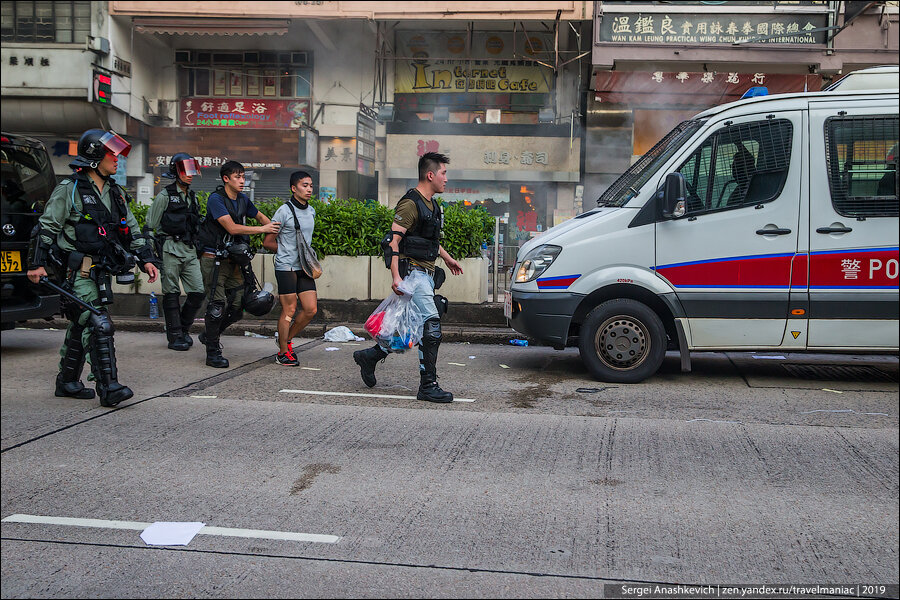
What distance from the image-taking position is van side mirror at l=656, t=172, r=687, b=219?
21.0 feet

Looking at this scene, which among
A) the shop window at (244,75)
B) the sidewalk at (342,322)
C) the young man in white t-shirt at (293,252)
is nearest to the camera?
the young man in white t-shirt at (293,252)

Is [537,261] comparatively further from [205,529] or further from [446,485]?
[205,529]

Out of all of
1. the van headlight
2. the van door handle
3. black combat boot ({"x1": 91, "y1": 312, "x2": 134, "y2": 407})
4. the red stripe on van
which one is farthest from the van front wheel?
black combat boot ({"x1": 91, "y1": 312, "x2": 134, "y2": 407})

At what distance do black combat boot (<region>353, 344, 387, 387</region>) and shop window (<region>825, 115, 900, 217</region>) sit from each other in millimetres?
3533

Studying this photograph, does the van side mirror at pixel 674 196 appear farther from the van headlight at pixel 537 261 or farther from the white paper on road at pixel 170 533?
the white paper on road at pixel 170 533

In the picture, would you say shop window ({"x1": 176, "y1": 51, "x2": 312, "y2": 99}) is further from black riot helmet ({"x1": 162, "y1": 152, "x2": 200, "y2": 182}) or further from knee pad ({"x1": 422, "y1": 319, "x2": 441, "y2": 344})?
knee pad ({"x1": 422, "y1": 319, "x2": 441, "y2": 344})

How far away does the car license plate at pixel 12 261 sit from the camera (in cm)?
689

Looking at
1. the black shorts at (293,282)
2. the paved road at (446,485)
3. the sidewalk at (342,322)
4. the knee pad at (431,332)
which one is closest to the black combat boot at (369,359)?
the paved road at (446,485)

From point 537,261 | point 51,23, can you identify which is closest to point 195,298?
point 537,261

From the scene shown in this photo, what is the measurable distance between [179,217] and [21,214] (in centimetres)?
137

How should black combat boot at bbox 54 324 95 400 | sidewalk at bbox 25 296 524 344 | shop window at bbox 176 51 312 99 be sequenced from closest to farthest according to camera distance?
black combat boot at bbox 54 324 95 400
sidewalk at bbox 25 296 524 344
shop window at bbox 176 51 312 99

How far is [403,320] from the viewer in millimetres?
6145

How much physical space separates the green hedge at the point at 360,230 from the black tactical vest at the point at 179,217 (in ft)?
7.04

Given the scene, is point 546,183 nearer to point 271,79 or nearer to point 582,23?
point 582,23
